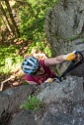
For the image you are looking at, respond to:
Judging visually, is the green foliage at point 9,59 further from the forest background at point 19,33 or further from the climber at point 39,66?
the climber at point 39,66

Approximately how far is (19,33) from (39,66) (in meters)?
10.9

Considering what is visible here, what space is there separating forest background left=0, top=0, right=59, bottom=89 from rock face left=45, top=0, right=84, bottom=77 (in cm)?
278

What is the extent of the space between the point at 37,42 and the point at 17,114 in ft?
34.1

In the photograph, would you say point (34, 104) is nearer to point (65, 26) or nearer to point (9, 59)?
point (65, 26)

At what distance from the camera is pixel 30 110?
483 cm

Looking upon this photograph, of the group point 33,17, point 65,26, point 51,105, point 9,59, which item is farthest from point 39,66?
point 33,17

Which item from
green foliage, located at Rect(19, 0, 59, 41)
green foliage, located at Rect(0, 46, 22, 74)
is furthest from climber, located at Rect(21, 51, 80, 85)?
green foliage, located at Rect(19, 0, 59, 41)

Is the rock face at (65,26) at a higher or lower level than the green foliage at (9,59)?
higher

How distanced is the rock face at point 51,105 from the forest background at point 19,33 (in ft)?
26.2

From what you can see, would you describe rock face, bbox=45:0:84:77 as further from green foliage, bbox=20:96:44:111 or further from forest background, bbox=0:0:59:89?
green foliage, bbox=20:96:44:111

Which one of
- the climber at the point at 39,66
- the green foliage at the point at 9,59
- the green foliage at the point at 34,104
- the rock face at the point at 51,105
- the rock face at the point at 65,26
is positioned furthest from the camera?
the green foliage at the point at 9,59

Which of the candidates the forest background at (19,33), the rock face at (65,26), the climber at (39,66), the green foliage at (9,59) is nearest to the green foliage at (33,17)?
the forest background at (19,33)

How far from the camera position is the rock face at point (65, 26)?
876cm

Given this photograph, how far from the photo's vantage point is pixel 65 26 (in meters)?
10.4
